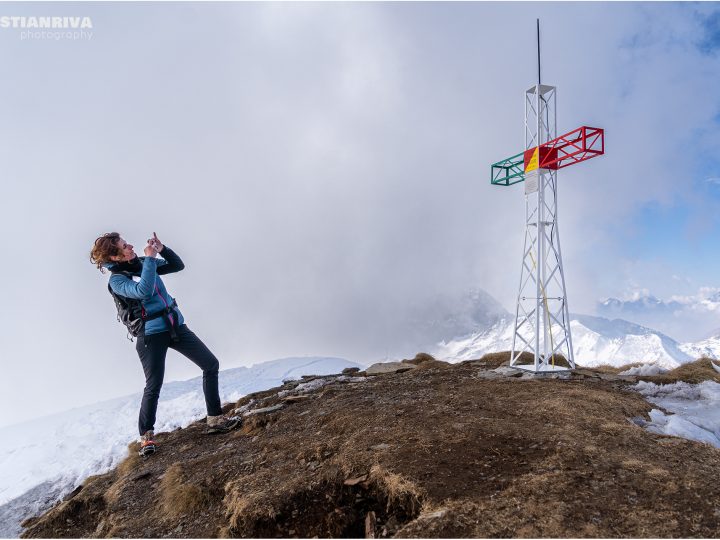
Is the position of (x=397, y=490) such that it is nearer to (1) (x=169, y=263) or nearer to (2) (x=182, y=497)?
(2) (x=182, y=497)

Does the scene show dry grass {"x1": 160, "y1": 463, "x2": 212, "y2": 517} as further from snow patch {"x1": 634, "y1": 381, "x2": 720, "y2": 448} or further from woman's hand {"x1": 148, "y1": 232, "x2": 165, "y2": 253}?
snow patch {"x1": 634, "y1": 381, "x2": 720, "y2": 448}

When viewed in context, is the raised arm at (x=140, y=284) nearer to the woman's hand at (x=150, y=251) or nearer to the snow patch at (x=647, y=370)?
the woman's hand at (x=150, y=251)

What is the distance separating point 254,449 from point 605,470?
522 cm

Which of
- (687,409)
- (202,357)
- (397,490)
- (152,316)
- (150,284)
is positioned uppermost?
(150,284)

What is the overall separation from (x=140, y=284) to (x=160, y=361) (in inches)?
58.9

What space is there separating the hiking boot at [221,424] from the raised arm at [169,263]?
316 cm

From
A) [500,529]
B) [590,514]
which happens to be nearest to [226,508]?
[500,529]

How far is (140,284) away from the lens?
741cm

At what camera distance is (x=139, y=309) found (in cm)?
789

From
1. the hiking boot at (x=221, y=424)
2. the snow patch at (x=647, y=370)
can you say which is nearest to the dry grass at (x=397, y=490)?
the hiking boot at (x=221, y=424)

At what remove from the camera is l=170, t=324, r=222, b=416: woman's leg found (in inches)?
334

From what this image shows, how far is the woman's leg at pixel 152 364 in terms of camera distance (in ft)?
26.1

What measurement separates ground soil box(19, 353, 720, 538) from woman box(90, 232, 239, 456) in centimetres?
110

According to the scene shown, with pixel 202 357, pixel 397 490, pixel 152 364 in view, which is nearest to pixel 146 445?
pixel 152 364
